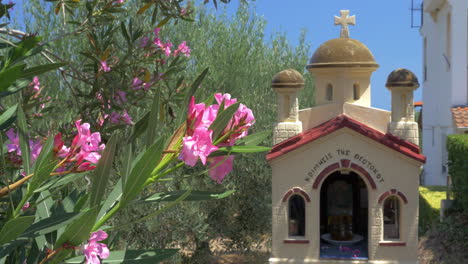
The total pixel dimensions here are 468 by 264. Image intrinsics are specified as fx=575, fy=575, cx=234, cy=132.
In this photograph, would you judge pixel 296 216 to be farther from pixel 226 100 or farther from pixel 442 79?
pixel 442 79

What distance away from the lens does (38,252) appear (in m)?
2.34

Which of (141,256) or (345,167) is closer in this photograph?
(141,256)

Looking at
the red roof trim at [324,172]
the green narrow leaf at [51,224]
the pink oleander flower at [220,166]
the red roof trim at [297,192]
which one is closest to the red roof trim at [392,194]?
the red roof trim at [324,172]

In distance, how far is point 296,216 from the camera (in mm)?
12789

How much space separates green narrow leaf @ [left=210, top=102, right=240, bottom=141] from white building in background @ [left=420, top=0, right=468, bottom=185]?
19.4m

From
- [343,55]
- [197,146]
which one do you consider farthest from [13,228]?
[343,55]

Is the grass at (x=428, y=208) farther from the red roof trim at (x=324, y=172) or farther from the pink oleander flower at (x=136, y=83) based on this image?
the pink oleander flower at (x=136, y=83)

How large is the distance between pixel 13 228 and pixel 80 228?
22 cm

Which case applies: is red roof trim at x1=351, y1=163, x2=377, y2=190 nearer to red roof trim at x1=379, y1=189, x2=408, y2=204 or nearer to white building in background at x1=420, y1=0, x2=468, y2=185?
red roof trim at x1=379, y1=189, x2=408, y2=204

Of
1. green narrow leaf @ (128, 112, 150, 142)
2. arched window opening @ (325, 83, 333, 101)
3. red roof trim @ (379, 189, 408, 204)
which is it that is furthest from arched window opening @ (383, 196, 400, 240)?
green narrow leaf @ (128, 112, 150, 142)

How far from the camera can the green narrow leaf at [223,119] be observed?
205 centimetres

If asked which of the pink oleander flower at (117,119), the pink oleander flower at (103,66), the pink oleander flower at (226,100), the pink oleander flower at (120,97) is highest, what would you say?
the pink oleander flower at (103,66)

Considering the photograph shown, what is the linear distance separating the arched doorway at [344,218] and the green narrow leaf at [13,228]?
11073 mm

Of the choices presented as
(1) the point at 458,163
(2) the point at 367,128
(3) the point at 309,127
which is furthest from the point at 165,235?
(1) the point at 458,163
